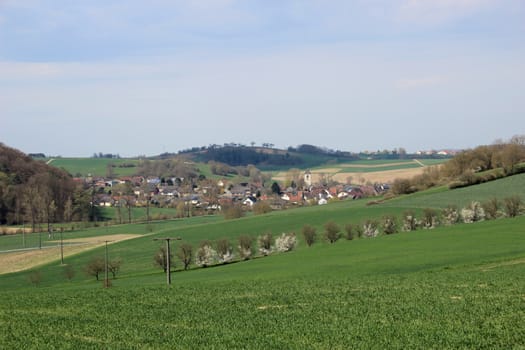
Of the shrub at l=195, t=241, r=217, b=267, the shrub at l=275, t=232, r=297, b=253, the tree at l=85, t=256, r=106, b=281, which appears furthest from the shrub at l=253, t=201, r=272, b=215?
the tree at l=85, t=256, r=106, b=281

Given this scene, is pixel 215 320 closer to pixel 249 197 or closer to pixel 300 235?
pixel 300 235

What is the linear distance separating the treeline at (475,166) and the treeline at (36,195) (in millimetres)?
57522

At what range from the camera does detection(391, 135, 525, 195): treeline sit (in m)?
101

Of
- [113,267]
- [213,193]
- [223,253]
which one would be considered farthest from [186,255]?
[213,193]

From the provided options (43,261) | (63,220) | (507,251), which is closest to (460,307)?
(507,251)

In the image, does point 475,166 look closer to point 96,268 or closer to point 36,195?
point 96,268

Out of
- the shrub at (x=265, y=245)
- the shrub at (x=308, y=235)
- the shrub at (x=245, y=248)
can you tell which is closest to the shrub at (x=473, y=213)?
the shrub at (x=308, y=235)

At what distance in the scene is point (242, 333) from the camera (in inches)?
749

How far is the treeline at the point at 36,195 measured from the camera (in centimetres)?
11925

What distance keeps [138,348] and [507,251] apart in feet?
106

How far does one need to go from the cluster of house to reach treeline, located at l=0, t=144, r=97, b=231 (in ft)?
35.8

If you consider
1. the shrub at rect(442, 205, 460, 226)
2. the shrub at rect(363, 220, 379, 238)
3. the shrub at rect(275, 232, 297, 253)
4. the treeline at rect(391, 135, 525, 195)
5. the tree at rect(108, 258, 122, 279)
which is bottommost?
the tree at rect(108, 258, 122, 279)

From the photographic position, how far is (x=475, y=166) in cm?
10556

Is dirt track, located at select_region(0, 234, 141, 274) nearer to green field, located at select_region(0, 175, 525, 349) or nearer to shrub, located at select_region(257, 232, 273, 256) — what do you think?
shrub, located at select_region(257, 232, 273, 256)
